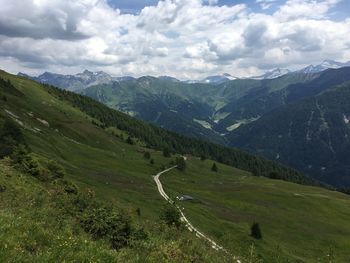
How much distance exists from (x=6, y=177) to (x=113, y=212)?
63.8 feet

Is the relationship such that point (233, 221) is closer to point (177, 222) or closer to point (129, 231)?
point (177, 222)

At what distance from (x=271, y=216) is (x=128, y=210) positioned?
90.9m

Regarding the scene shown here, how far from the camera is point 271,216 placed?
109938 millimetres

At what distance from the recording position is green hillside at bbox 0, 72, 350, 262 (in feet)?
50.9

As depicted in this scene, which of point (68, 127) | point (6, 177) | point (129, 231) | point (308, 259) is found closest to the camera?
point (129, 231)

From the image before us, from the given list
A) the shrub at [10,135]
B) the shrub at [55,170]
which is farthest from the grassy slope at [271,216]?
the shrub at [10,135]

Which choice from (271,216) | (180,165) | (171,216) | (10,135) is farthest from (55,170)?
(180,165)

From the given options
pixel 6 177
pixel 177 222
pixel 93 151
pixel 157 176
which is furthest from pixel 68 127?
pixel 177 222

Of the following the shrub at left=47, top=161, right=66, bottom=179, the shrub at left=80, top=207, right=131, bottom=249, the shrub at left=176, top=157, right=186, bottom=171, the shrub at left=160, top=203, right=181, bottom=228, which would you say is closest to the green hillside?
the shrub at left=80, top=207, right=131, bottom=249

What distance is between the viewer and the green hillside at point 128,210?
1551cm

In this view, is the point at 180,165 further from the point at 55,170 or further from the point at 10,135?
the point at 55,170

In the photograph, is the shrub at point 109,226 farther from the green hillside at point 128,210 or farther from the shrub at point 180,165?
the shrub at point 180,165

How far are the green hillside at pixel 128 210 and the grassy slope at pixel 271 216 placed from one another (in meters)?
0.29

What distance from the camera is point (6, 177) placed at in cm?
3934
